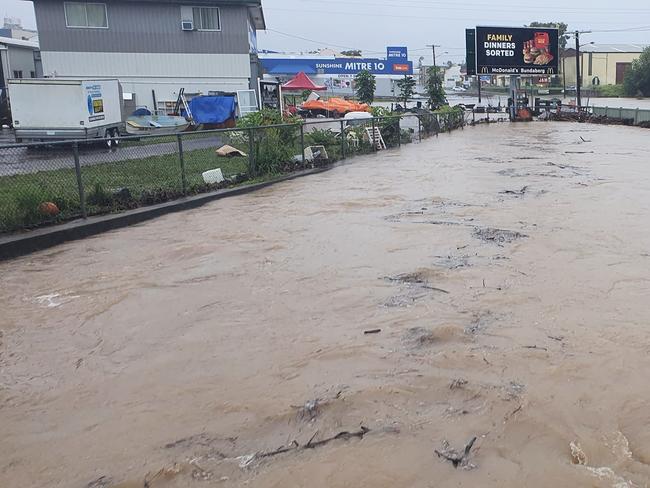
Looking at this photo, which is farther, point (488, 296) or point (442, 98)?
point (442, 98)

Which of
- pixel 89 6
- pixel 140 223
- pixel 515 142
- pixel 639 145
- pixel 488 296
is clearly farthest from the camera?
pixel 89 6

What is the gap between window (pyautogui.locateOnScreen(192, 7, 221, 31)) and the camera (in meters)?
34.7

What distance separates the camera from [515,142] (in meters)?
28.0

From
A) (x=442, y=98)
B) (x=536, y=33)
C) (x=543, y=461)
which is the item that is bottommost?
(x=543, y=461)

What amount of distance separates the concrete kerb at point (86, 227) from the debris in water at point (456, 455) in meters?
6.80

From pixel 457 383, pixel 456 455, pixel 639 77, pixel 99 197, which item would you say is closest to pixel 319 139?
pixel 99 197

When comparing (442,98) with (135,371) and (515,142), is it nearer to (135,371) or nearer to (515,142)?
(515,142)

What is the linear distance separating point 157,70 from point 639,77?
63.2m

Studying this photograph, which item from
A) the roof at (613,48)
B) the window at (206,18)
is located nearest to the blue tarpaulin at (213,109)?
the window at (206,18)

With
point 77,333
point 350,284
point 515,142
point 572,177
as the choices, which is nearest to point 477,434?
point 350,284

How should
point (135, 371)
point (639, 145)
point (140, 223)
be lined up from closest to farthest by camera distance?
point (135, 371) < point (140, 223) < point (639, 145)

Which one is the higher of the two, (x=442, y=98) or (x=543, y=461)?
(x=442, y=98)

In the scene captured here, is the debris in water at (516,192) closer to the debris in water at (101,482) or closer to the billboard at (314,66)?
the debris in water at (101,482)

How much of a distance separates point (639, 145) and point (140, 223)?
20.8 m
